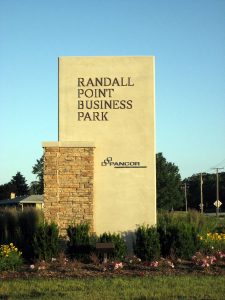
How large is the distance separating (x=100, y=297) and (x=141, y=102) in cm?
759

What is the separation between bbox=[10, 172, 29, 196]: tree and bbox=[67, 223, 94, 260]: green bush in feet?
263

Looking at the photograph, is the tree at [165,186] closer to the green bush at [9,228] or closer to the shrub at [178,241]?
the green bush at [9,228]

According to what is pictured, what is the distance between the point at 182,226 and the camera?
1454 cm

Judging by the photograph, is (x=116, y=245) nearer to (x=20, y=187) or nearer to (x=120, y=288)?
(x=120, y=288)

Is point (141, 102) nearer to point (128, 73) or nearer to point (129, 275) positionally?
point (128, 73)

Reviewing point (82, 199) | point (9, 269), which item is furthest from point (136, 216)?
point (9, 269)

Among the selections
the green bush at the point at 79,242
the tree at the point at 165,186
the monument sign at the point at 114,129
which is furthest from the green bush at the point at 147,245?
the tree at the point at 165,186

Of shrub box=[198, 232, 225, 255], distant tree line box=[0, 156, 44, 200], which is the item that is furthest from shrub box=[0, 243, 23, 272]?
distant tree line box=[0, 156, 44, 200]

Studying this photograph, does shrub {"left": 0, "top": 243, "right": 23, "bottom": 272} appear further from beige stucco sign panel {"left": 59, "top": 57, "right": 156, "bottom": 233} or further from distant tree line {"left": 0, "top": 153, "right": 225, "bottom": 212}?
distant tree line {"left": 0, "top": 153, "right": 225, "bottom": 212}

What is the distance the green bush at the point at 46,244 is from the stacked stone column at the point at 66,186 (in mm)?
1441

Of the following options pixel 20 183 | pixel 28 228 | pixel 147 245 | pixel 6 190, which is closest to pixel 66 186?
pixel 28 228

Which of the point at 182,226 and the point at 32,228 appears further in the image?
the point at 32,228

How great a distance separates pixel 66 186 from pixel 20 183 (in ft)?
271

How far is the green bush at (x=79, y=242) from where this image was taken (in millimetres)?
14062
